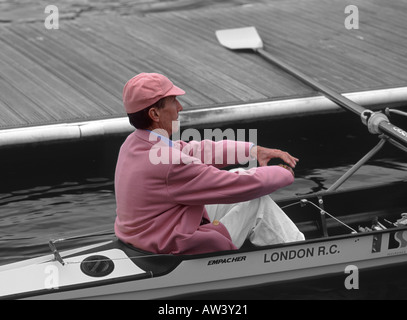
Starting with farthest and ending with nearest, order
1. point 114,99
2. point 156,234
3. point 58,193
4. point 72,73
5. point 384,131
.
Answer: point 72,73 → point 114,99 → point 58,193 → point 384,131 → point 156,234

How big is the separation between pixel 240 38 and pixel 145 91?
4.93 m

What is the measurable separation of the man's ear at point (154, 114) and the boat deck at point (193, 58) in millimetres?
2974

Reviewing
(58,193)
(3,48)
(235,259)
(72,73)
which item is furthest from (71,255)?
(3,48)

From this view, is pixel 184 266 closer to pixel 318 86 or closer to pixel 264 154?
pixel 264 154

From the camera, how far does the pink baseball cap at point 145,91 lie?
426 centimetres

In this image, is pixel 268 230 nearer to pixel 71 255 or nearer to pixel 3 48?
pixel 71 255

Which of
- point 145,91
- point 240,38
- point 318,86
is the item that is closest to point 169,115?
point 145,91

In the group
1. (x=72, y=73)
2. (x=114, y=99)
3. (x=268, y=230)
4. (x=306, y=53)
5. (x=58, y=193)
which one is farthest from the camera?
(x=306, y=53)

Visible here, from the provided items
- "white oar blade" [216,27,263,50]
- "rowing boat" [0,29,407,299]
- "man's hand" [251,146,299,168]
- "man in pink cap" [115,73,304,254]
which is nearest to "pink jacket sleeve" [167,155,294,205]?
"man in pink cap" [115,73,304,254]

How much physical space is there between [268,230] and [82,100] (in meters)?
3.35

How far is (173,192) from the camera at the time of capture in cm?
438

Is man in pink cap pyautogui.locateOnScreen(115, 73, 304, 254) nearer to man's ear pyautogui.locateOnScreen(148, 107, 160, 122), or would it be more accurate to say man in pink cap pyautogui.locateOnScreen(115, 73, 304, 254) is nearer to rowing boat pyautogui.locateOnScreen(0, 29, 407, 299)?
man's ear pyautogui.locateOnScreen(148, 107, 160, 122)

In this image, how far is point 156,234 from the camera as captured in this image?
457cm

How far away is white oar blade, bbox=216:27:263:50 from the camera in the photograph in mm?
8945
